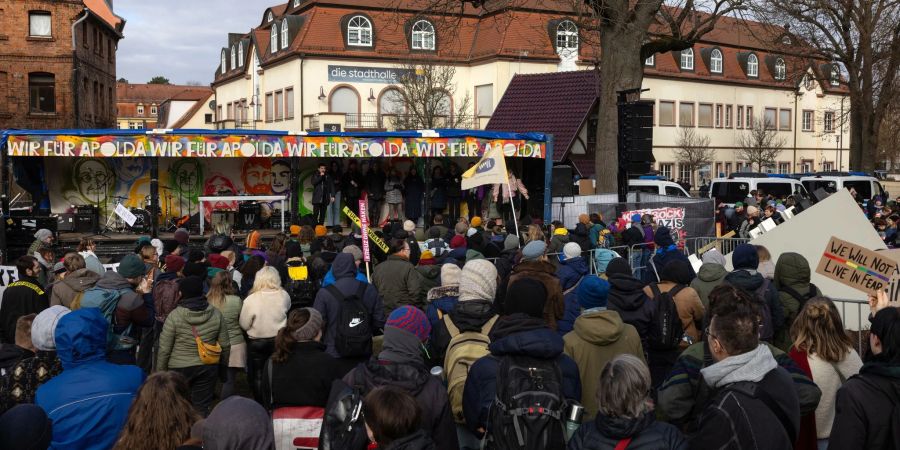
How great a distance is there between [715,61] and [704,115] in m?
3.66

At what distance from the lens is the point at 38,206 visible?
62.8 ft

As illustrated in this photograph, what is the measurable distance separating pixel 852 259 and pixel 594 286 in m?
2.79

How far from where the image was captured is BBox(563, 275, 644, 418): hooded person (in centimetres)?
529

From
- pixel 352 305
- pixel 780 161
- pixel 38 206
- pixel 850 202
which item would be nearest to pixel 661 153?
pixel 780 161

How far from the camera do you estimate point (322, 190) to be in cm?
1988

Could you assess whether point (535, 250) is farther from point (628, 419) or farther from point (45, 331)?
point (628, 419)

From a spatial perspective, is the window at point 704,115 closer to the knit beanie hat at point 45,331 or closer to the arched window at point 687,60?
the arched window at point 687,60

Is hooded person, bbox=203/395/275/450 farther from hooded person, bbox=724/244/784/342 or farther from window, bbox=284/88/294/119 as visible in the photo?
window, bbox=284/88/294/119

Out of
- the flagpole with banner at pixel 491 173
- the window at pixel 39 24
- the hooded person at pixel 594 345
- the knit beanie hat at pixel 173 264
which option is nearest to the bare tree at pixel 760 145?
the window at pixel 39 24

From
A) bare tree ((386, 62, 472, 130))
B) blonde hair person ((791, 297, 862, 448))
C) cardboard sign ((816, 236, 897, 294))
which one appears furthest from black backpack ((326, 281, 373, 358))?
bare tree ((386, 62, 472, 130))

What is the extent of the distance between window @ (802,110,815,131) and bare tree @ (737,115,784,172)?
13.8ft

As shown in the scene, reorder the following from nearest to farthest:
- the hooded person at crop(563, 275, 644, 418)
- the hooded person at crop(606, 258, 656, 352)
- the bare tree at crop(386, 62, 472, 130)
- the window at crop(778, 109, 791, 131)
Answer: the hooded person at crop(563, 275, 644, 418), the hooded person at crop(606, 258, 656, 352), the bare tree at crop(386, 62, 472, 130), the window at crop(778, 109, 791, 131)

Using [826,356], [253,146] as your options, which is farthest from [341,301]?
[253,146]

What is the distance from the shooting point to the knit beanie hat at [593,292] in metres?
5.98
